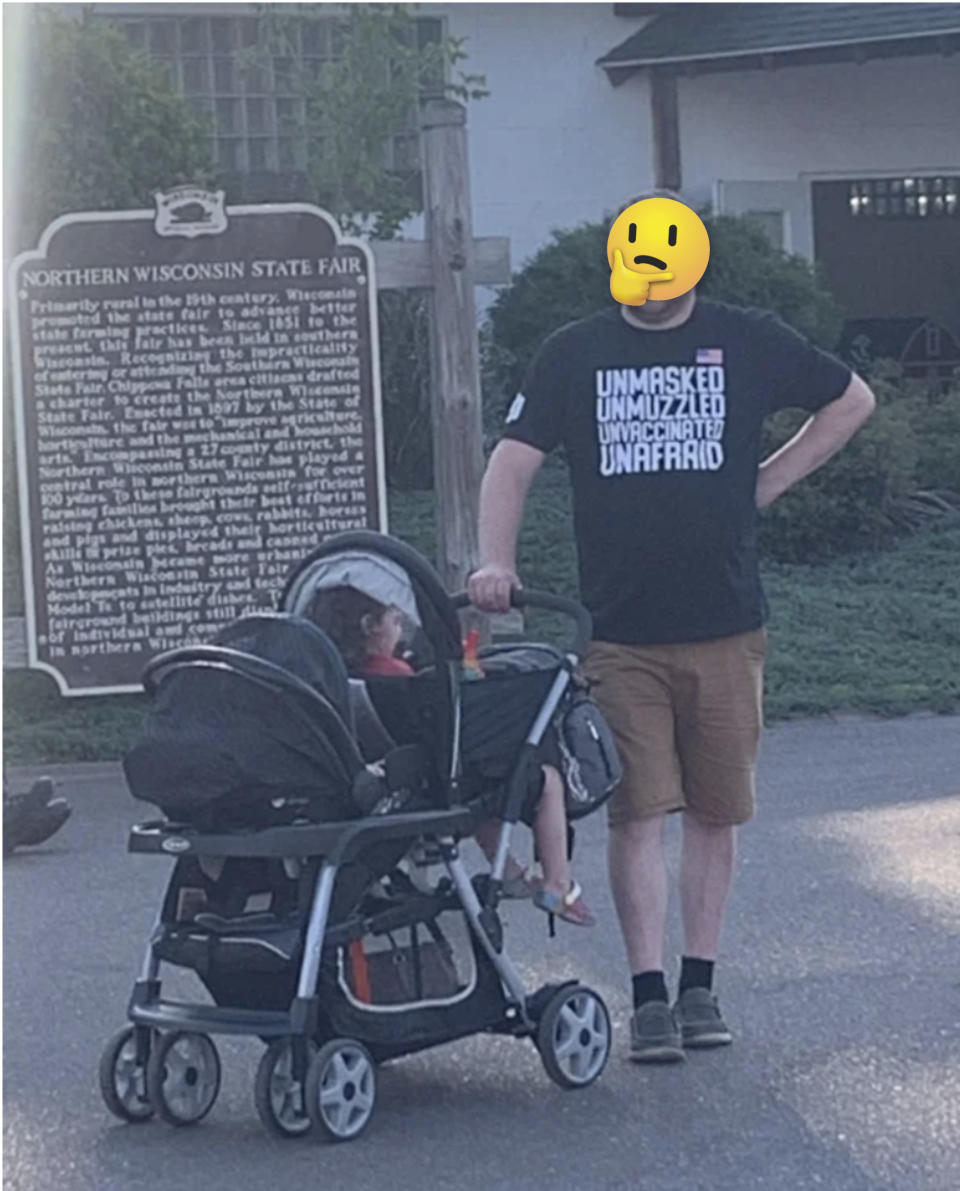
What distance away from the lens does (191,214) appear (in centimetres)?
1043

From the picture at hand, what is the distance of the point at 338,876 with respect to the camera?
5.14m

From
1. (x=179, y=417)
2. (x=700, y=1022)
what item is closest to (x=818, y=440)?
A: (x=700, y=1022)

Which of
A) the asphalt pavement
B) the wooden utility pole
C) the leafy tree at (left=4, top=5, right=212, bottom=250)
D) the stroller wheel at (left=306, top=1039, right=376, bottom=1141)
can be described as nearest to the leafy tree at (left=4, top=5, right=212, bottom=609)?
the leafy tree at (left=4, top=5, right=212, bottom=250)

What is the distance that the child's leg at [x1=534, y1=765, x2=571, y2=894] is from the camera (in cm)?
562

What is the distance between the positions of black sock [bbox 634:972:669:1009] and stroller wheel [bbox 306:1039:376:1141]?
79cm

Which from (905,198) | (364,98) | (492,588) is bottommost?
(492,588)

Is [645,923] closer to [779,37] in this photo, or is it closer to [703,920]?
[703,920]

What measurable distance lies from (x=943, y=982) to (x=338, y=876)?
194 centimetres

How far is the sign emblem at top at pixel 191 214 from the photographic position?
34.1ft

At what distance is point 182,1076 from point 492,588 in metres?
1.24

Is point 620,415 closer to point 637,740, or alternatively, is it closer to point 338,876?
point 637,740

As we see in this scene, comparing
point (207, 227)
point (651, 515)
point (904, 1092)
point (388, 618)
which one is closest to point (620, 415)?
point (651, 515)

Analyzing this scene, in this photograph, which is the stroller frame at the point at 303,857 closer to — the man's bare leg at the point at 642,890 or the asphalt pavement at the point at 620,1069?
the asphalt pavement at the point at 620,1069

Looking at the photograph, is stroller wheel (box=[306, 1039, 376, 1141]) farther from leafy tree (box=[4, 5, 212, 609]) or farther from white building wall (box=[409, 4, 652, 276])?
white building wall (box=[409, 4, 652, 276])
